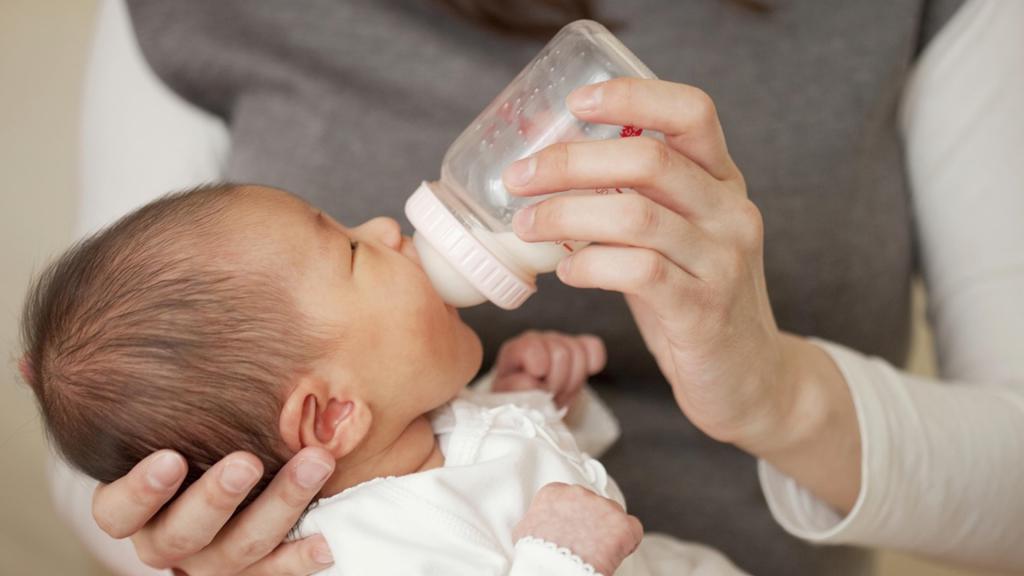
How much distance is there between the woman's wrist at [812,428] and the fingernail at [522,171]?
352mm

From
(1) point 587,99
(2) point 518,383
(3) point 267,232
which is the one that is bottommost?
(2) point 518,383

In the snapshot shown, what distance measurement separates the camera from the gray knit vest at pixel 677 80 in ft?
3.79

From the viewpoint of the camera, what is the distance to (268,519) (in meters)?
0.79

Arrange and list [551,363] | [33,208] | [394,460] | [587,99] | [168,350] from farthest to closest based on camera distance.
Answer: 1. [33,208]
2. [551,363]
3. [394,460]
4. [168,350]
5. [587,99]

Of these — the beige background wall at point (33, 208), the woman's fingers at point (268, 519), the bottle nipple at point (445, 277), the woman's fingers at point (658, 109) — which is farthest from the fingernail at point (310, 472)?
the beige background wall at point (33, 208)

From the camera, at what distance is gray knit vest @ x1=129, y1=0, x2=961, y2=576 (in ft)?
3.79

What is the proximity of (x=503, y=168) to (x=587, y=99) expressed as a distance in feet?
0.47

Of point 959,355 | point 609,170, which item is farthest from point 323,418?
point 959,355

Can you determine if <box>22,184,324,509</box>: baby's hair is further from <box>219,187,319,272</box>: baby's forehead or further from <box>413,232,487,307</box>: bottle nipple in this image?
<box>413,232,487,307</box>: bottle nipple

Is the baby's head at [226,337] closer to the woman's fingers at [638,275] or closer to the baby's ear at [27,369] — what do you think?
the baby's ear at [27,369]

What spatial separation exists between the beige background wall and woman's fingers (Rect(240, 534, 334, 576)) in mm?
957

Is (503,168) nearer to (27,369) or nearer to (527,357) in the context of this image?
(527,357)

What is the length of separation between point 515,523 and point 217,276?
360 mm

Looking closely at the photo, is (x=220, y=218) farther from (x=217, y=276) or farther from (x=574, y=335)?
(x=574, y=335)
